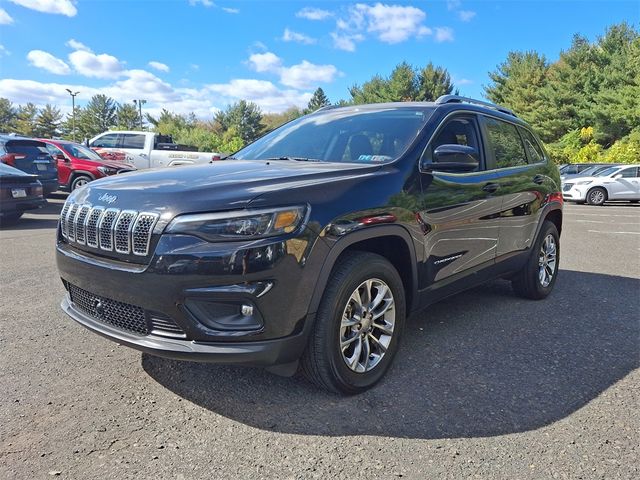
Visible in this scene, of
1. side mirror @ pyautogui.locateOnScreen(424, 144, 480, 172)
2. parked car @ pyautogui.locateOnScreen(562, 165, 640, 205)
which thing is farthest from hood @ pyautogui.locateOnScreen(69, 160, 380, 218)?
parked car @ pyautogui.locateOnScreen(562, 165, 640, 205)

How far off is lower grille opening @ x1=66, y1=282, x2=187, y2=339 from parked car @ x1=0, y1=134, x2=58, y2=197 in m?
9.75

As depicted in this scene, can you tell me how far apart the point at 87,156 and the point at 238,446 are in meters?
12.8

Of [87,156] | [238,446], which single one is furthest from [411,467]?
[87,156]

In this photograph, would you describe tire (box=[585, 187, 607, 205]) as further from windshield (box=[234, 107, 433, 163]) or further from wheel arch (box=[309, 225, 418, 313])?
wheel arch (box=[309, 225, 418, 313])

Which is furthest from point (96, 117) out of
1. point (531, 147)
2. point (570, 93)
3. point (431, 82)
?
point (531, 147)

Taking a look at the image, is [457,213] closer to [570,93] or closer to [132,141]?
[132,141]

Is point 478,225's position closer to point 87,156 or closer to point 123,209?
point 123,209

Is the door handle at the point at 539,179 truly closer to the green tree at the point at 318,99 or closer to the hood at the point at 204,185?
the hood at the point at 204,185

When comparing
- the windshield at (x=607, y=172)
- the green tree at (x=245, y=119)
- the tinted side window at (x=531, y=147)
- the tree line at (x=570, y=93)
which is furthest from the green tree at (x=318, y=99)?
the tinted side window at (x=531, y=147)

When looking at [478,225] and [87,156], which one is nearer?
[478,225]

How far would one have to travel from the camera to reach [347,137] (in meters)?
3.75

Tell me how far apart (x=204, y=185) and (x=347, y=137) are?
5.01 feet

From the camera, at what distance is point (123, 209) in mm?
2547

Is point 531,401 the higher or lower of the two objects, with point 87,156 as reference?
lower
